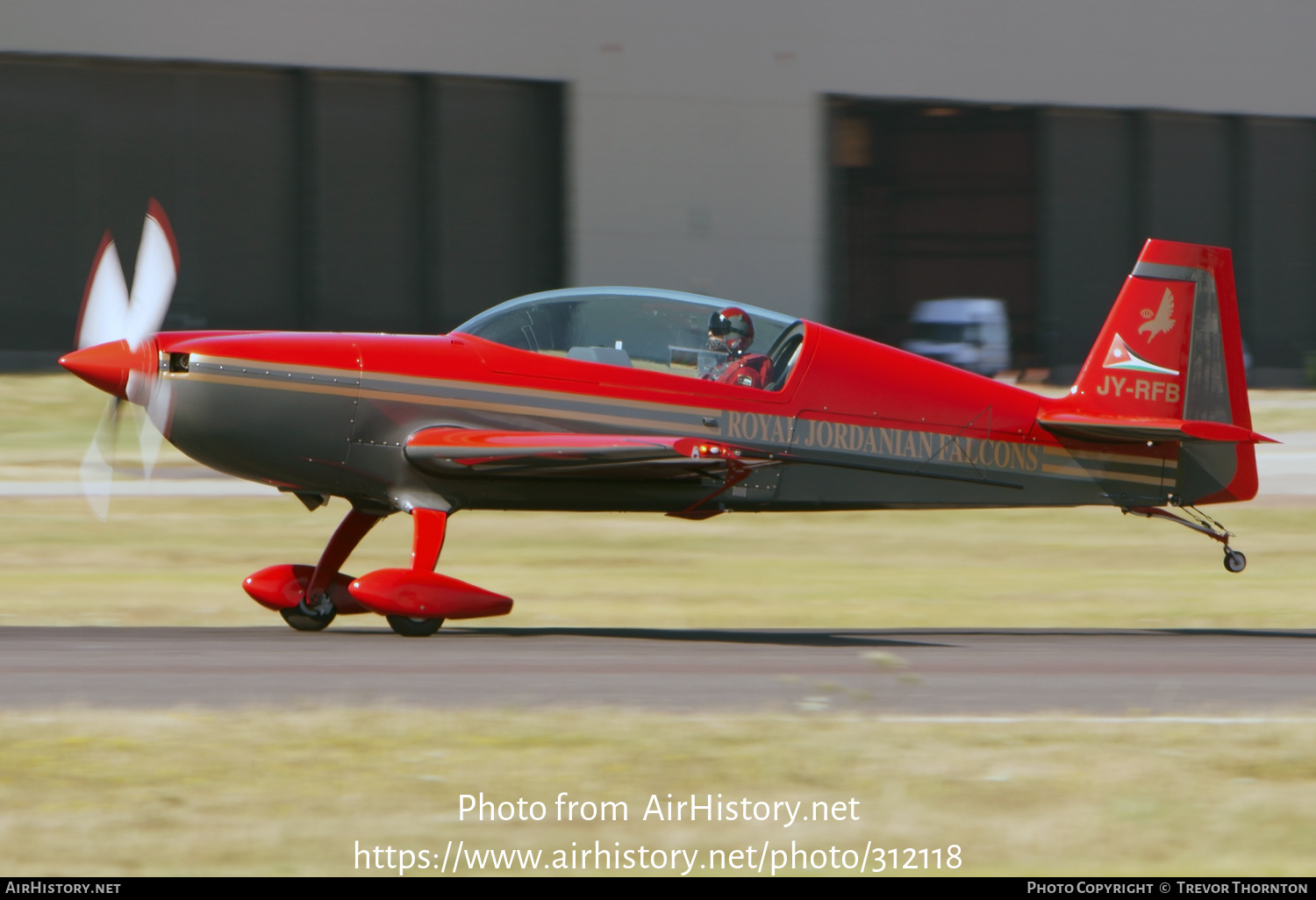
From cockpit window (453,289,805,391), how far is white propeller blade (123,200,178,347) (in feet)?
5.96

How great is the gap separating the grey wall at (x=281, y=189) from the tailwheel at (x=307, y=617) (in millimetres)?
21351

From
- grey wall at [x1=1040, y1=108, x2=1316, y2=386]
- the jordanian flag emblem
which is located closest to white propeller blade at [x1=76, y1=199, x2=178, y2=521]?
the jordanian flag emblem

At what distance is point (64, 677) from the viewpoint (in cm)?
767

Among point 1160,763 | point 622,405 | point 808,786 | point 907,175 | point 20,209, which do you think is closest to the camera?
point 808,786

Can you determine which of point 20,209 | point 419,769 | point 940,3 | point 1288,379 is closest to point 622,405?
point 419,769

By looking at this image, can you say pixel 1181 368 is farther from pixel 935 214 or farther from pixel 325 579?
pixel 935 214

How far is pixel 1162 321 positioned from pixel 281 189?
23.6 meters

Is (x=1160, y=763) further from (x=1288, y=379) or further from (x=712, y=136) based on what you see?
(x=1288, y=379)

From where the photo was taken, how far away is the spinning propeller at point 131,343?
910cm

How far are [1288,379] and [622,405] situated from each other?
34850 millimetres

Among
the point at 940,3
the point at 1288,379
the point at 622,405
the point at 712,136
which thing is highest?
the point at 940,3

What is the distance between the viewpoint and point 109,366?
911 cm

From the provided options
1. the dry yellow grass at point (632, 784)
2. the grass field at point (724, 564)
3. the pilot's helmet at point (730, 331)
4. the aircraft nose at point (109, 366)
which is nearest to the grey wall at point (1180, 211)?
the grass field at point (724, 564)

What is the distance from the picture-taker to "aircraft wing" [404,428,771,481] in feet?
29.1
